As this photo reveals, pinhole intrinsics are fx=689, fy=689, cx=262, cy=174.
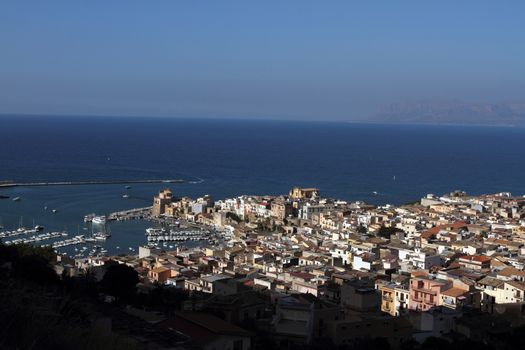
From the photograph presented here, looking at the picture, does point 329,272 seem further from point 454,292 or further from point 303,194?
point 303,194

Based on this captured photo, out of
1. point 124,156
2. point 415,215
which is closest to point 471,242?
point 415,215

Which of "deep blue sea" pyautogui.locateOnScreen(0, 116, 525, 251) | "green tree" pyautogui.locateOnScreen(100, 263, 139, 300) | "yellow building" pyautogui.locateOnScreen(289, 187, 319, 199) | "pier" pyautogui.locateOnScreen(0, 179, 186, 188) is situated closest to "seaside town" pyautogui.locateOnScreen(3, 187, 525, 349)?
"green tree" pyautogui.locateOnScreen(100, 263, 139, 300)

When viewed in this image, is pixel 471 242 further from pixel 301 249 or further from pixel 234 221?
pixel 234 221

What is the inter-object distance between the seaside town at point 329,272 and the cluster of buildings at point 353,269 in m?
0.03

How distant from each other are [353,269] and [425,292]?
356cm

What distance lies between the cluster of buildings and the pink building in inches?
1.0

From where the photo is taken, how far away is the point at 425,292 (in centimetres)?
1314

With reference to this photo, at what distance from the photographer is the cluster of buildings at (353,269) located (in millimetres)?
10039

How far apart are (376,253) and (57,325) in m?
15.7

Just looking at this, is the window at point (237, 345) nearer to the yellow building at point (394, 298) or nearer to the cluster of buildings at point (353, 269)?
the cluster of buildings at point (353, 269)

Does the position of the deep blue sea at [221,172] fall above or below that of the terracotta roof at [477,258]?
below

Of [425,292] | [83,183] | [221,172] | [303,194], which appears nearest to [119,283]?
[425,292]

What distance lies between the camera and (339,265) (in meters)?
17.4

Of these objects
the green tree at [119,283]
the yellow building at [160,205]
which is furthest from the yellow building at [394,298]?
the yellow building at [160,205]
